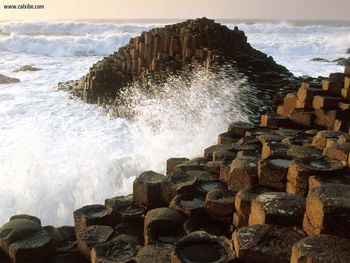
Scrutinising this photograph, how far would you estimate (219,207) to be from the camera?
3.11 m

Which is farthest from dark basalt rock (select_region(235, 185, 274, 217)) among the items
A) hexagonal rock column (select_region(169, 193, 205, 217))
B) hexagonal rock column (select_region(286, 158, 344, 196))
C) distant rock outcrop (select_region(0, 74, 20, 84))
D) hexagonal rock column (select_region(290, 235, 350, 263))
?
distant rock outcrop (select_region(0, 74, 20, 84))

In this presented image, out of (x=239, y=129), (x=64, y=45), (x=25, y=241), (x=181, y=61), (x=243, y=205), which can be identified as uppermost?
(x=64, y=45)

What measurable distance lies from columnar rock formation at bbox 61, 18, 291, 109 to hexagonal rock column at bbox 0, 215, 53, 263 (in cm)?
599

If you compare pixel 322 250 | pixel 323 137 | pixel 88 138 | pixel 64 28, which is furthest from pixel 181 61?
pixel 64 28

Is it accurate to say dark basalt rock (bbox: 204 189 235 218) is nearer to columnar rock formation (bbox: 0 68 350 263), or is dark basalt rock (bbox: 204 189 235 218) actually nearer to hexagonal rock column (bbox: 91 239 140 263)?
columnar rock formation (bbox: 0 68 350 263)

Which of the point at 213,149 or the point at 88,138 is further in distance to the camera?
the point at 88,138

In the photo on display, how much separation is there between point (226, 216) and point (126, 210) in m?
0.94

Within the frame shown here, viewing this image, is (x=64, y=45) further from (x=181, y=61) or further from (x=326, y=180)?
(x=326, y=180)

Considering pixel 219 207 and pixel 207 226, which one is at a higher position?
pixel 219 207

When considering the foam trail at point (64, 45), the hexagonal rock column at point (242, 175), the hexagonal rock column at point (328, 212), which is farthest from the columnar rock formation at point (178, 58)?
the foam trail at point (64, 45)

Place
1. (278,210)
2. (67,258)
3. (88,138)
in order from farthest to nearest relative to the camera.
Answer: (88,138)
(67,258)
(278,210)

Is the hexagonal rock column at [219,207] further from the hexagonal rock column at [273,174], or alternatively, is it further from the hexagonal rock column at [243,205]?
the hexagonal rock column at [273,174]

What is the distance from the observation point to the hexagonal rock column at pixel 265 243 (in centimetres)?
227

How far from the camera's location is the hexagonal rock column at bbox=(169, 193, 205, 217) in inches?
124
